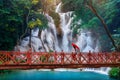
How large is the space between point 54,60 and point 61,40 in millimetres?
19864

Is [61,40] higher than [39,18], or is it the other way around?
[39,18]

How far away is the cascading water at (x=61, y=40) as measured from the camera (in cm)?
3222

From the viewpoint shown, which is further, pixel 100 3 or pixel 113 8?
pixel 100 3

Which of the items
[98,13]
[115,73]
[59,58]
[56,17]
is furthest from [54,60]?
[56,17]

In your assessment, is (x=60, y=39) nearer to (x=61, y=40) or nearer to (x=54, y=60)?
(x=61, y=40)

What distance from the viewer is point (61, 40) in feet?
116

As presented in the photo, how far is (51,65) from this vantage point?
49.4 feet

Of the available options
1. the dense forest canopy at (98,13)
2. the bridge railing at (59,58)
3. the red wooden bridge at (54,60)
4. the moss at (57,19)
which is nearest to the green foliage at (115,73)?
the dense forest canopy at (98,13)

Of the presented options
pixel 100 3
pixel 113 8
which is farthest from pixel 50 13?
pixel 113 8

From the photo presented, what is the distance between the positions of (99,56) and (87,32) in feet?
54.8

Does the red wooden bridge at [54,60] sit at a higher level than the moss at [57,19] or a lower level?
lower

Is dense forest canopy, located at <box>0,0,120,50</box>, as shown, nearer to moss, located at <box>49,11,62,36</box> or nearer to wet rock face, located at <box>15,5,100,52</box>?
wet rock face, located at <box>15,5,100,52</box>

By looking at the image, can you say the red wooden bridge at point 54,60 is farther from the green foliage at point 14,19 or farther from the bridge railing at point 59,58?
the green foliage at point 14,19

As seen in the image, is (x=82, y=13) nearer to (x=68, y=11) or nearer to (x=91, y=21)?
(x=91, y=21)
